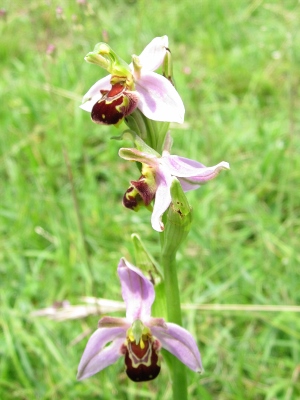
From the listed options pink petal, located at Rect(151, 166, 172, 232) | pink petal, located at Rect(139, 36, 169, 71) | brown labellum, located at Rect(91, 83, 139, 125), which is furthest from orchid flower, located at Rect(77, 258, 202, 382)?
pink petal, located at Rect(139, 36, 169, 71)

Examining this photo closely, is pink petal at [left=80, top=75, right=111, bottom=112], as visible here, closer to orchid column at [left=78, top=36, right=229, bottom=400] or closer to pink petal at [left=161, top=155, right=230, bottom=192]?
orchid column at [left=78, top=36, right=229, bottom=400]

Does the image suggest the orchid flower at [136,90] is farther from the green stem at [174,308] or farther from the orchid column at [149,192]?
the green stem at [174,308]

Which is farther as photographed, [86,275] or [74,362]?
[86,275]

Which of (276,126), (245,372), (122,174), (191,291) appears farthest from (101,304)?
(276,126)

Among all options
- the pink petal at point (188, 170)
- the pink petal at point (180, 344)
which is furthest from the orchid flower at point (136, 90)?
the pink petal at point (180, 344)

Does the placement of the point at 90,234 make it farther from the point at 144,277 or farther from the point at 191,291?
the point at 144,277

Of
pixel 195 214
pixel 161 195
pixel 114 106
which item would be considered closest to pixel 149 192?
pixel 161 195

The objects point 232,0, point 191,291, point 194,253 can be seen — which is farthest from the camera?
point 232,0
